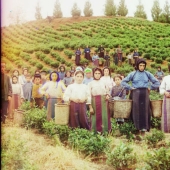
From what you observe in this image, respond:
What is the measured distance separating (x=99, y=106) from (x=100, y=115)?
13 cm

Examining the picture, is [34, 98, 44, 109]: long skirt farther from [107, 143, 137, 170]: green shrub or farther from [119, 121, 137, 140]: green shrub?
[107, 143, 137, 170]: green shrub

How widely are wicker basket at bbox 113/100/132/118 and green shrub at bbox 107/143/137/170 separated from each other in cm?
101

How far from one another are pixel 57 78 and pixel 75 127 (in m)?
1.07

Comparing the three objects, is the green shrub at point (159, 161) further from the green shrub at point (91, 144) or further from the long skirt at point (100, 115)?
the long skirt at point (100, 115)

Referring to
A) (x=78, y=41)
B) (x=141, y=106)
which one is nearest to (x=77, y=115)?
(x=141, y=106)

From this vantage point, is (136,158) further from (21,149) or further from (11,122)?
(11,122)

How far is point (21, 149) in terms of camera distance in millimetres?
3574

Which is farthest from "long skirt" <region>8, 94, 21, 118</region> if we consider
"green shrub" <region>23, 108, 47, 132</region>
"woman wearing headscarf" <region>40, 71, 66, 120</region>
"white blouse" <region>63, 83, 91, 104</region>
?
"white blouse" <region>63, 83, 91, 104</region>

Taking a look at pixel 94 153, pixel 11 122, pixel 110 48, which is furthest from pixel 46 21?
pixel 94 153

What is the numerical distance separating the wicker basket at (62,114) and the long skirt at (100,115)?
41cm

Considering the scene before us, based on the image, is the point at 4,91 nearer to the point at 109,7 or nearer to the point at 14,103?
the point at 14,103

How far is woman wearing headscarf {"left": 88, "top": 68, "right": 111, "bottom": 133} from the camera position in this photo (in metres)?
→ 4.39

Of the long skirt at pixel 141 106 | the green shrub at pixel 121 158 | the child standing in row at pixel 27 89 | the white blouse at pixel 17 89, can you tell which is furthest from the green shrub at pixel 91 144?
the child standing in row at pixel 27 89

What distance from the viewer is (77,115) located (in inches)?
170
